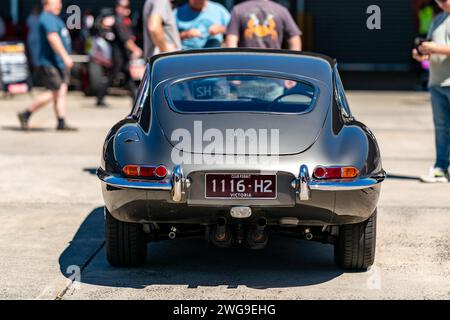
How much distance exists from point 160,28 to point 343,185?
169 inches

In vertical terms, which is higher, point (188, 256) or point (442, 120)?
point (442, 120)

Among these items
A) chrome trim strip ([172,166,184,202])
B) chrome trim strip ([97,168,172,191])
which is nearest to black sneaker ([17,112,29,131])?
chrome trim strip ([97,168,172,191])

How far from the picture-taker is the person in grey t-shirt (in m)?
9.20

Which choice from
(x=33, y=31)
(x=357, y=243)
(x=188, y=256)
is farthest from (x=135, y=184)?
(x=33, y=31)

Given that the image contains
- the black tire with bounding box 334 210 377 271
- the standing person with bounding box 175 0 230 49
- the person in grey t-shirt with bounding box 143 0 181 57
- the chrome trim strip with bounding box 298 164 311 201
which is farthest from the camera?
the standing person with bounding box 175 0 230 49

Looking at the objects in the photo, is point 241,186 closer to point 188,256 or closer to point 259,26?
point 188,256

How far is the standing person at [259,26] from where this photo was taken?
9.05 m

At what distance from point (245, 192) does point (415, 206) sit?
122 inches

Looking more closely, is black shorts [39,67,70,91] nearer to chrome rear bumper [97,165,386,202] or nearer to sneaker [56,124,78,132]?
sneaker [56,124,78,132]

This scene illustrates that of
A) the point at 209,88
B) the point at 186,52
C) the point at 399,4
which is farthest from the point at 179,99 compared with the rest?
the point at 399,4

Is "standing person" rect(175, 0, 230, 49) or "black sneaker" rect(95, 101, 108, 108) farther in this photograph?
"black sneaker" rect(95, 101, 108, 108)

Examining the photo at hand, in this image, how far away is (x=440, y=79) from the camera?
353 inches

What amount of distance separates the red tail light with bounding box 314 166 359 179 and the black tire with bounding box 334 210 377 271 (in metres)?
0.45

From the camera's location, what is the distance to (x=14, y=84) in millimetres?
16906
